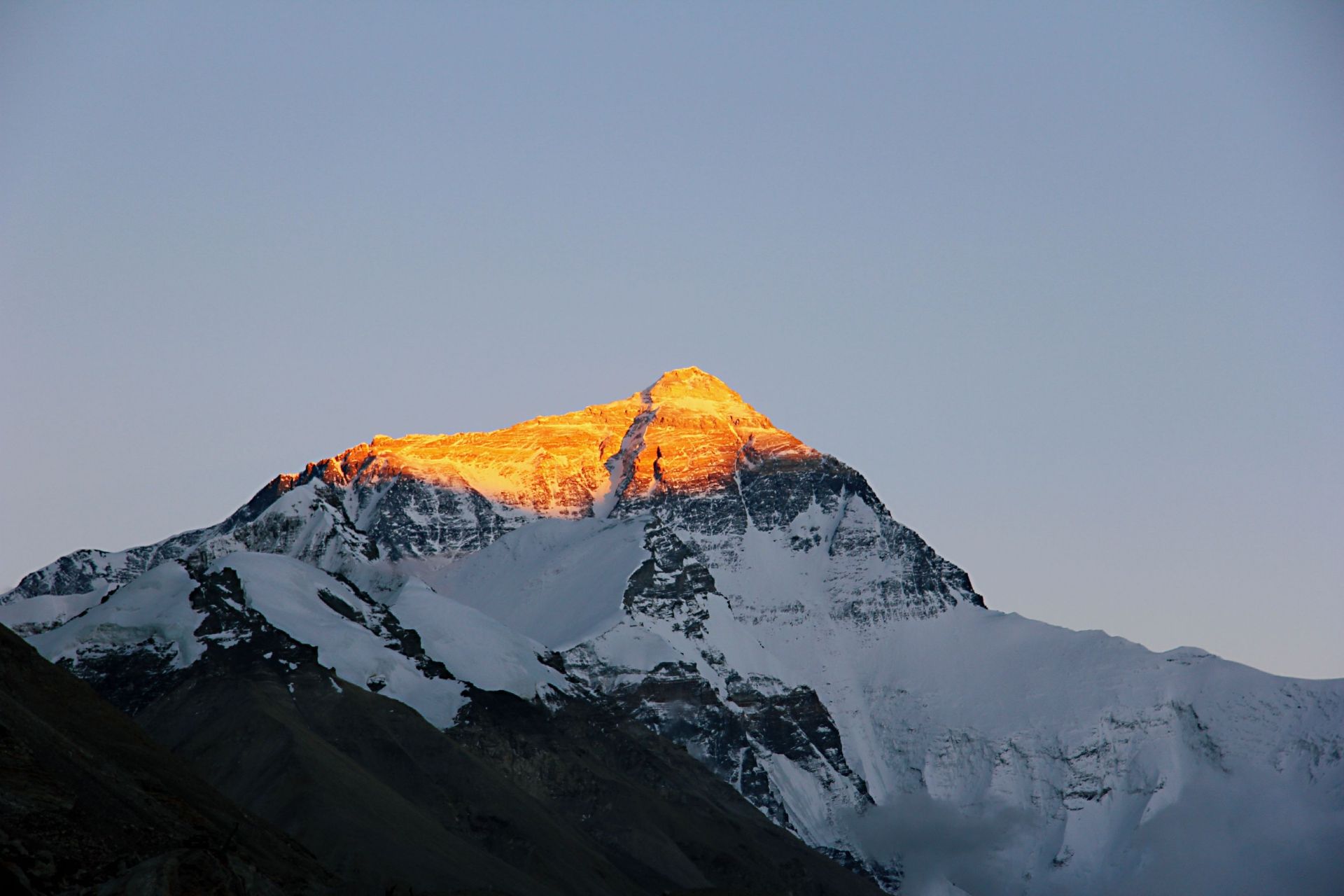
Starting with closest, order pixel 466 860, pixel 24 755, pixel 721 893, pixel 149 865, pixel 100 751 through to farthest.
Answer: pixel 149 865, pixel 24 755, pixel 100 751, pixel 721 893, pixel 466 860

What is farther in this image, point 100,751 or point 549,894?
point 549,894

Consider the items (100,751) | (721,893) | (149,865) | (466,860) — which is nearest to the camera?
(149,865)

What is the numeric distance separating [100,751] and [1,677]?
326 inches

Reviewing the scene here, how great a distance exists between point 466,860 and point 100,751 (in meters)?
52.5

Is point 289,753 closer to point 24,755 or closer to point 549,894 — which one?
point 549,894

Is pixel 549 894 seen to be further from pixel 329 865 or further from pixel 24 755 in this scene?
pixel 24 755

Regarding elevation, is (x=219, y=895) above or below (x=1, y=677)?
below

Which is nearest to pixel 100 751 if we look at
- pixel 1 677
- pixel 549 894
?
pixel 1 677

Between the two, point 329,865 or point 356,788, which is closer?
point 329,865

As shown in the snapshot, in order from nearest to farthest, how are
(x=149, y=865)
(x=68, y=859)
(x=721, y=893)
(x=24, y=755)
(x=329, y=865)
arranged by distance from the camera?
(x=149, y=865)
(x=68, y=859)
(x=24, y=755)
(x=721, y=893)
(x=329, y=865)

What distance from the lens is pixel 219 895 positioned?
341 ft

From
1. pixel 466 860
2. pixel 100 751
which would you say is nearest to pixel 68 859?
pixel 100 751

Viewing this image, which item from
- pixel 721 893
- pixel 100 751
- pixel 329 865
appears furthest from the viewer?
pixel 329 865

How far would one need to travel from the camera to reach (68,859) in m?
116
